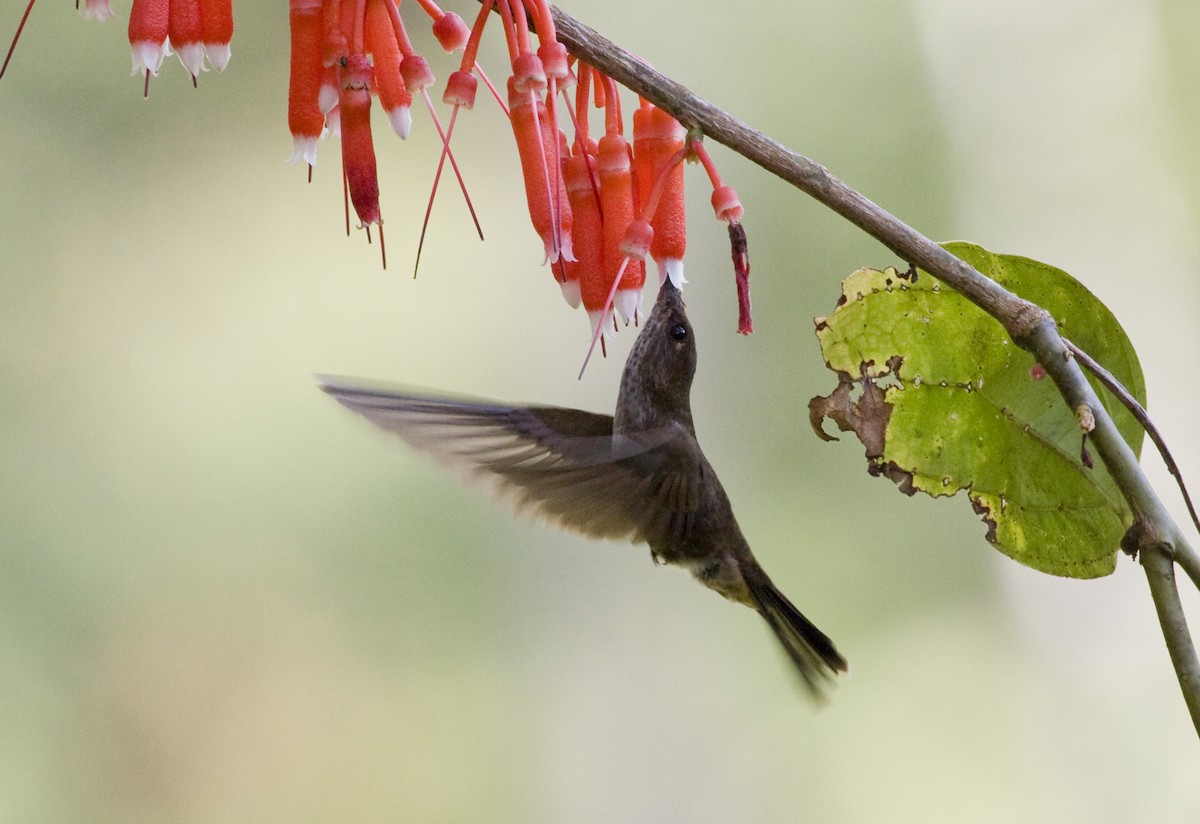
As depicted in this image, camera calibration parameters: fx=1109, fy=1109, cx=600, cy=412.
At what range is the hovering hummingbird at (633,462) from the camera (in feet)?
4.19

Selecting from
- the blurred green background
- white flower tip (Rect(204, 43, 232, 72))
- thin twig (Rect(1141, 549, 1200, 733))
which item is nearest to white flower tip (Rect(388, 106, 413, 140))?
white flower tip (Rect(204, 43, 232, 72))

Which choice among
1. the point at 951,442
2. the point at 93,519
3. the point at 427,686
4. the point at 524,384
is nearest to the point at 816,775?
the point at 427,686

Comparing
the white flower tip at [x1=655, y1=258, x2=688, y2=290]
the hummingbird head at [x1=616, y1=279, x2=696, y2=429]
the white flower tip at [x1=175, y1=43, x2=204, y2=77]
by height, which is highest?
the white flower tip at [x1=175, y1=43, x2=204, y2=77]

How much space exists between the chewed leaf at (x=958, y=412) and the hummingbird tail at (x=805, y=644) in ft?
1.03

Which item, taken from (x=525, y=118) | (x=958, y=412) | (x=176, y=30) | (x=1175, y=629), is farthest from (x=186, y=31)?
(x=1175, y=629)

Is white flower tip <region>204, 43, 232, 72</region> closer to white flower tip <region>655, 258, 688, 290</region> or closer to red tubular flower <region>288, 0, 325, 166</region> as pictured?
red tubular flower <region>288, 0, 325, 166</region>

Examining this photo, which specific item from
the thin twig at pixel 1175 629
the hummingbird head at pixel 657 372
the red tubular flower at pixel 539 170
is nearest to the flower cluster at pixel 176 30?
the red tubular flower at pixel 539 170

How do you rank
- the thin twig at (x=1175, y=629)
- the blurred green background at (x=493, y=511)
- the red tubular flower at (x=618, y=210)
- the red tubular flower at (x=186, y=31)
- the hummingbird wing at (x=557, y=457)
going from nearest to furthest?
the thin twig at (x=1175, y=629) → the red tubular flower at (x=186, y=31) → the red tubular flower at (x=618, y=210) → the hummingbird wing at (x=557, y=457) → the blurred green background at (x=493, y=511)

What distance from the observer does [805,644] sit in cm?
148

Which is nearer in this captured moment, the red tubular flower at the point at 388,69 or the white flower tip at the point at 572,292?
the red tubular flower at the point at 388,69

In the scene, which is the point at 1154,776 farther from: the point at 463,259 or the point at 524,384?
the point at 463,259

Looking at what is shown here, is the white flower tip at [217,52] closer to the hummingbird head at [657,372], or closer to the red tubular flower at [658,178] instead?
the red tubular flower at [658,178]

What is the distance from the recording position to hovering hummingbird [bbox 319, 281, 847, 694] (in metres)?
1.28

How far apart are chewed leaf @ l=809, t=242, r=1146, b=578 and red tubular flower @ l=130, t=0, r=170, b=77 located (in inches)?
28.4
